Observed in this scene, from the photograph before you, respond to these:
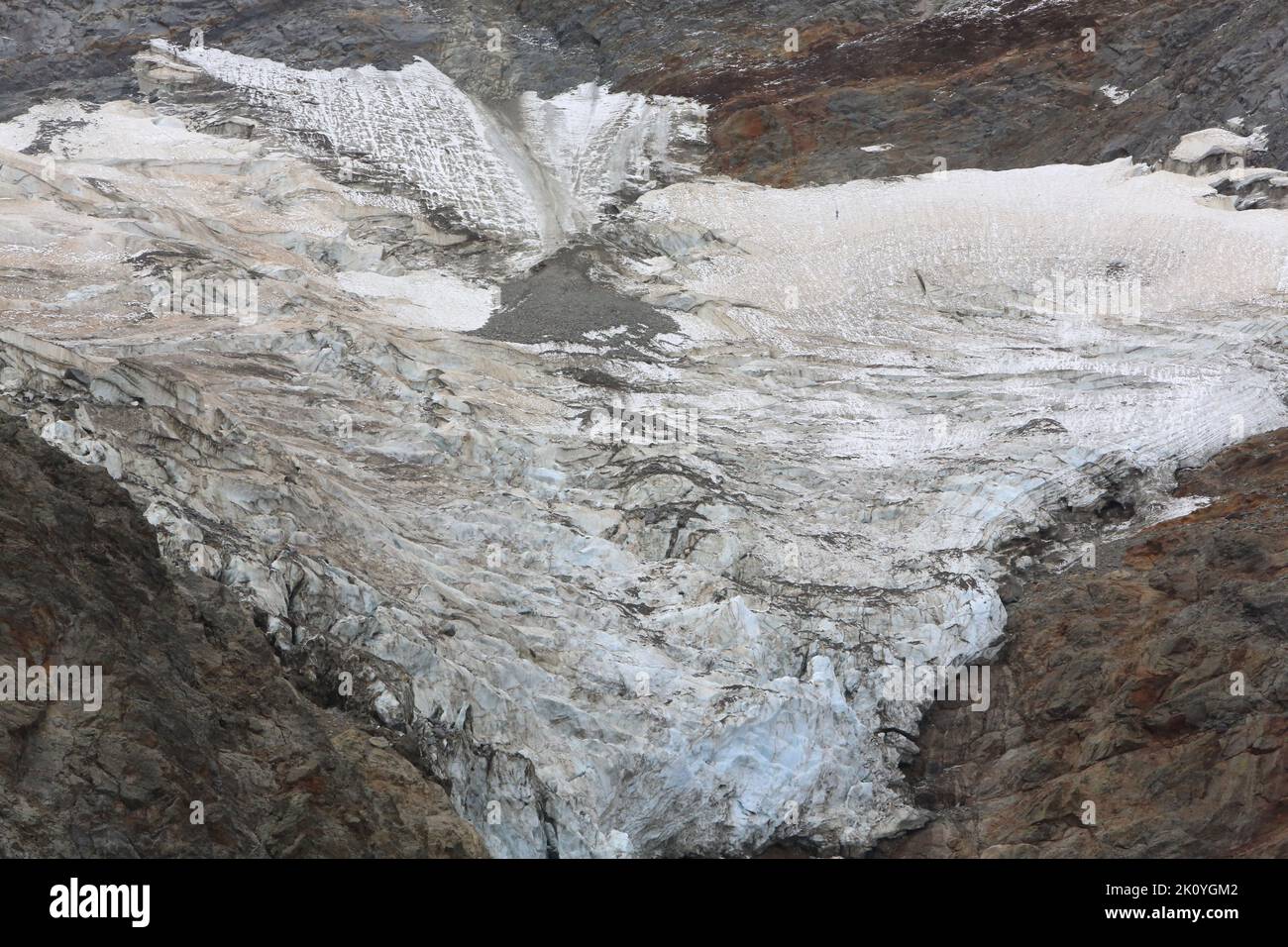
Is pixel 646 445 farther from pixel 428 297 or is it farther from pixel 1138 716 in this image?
pixel 1138 716

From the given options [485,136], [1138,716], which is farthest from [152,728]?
[485,136]

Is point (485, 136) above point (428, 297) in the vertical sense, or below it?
above

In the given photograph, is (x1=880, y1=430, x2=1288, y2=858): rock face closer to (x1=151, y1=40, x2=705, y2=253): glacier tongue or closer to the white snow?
the white snow

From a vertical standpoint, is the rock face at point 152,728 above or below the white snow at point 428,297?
below

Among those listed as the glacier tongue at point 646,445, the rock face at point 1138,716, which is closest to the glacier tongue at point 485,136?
the glacier tongue at point 646,445

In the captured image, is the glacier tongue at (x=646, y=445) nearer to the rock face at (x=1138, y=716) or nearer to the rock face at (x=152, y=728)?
the rock face at (x=1138, y=716)
